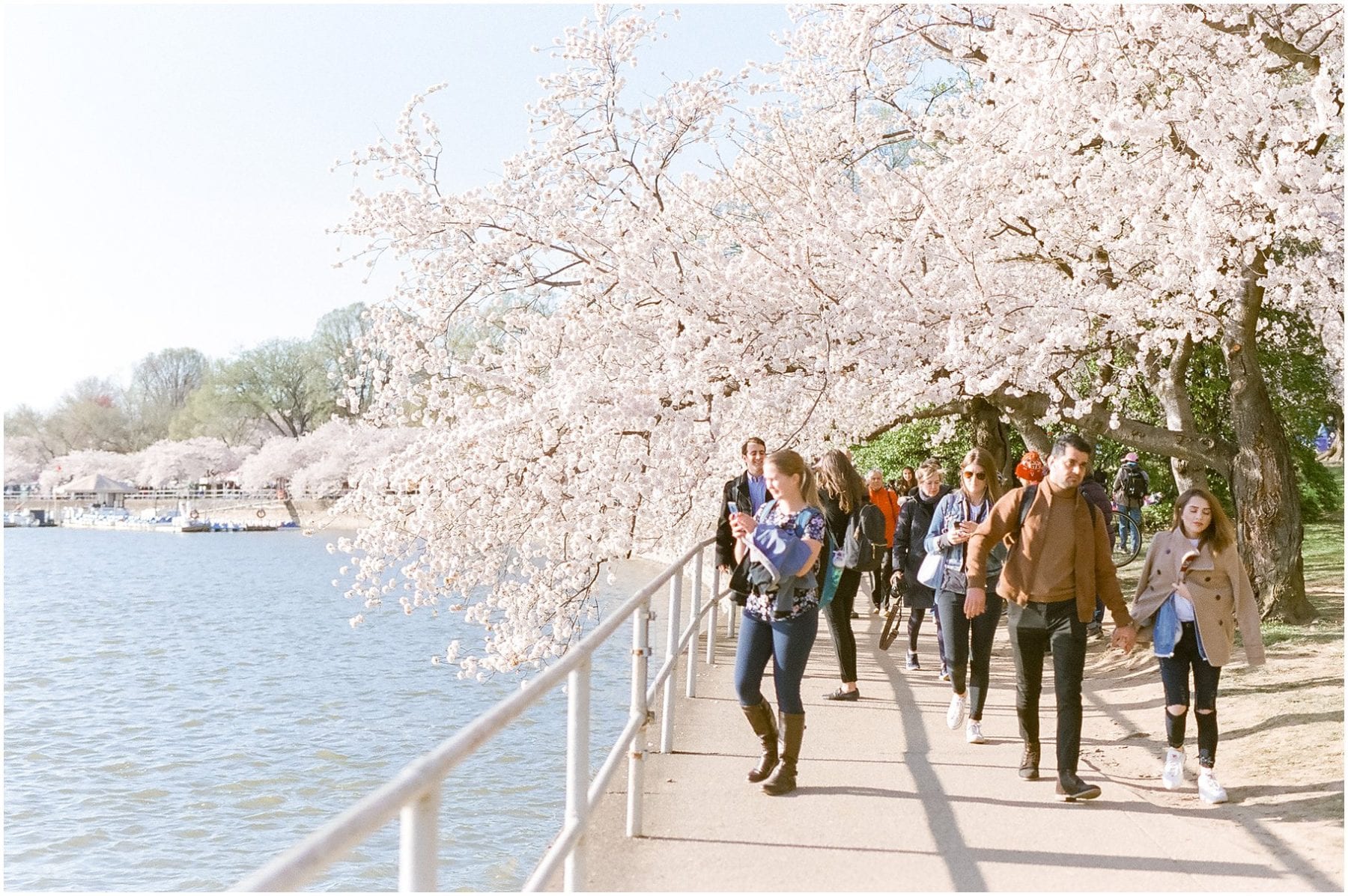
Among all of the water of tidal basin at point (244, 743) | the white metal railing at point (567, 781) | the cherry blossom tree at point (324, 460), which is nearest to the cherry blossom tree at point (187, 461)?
the cherry blossom tree at point (324, 460)

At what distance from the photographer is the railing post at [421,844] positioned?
2324 mm

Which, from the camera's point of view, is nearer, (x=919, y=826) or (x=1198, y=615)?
(x=919, y=826)

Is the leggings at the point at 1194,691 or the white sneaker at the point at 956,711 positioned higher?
the leggings at the point at 1194,691

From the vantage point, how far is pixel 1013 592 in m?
6.30

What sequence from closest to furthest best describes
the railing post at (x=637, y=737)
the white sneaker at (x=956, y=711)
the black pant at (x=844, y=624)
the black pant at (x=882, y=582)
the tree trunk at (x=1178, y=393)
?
the railing post at (x=637, y=737) → the white sneaker at (x=956, y=711) → the black pant at (x=844, y=624) → the tree trunk at (x=1178, y=393) → the black pant at (x=882, y=582)

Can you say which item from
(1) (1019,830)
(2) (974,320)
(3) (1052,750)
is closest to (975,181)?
(2) (974,320)

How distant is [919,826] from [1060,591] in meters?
1.36

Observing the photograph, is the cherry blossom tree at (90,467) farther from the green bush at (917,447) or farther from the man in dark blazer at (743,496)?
the man in dark blazer at (743,496)

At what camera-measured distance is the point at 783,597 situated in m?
6.00

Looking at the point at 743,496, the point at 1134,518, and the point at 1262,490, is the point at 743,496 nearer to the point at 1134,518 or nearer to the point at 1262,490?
the point at 1262,490

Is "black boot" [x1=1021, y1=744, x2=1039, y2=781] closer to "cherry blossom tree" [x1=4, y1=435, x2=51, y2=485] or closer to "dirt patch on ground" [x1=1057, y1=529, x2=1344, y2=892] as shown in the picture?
"dirt patch on ground" [x1=1057, y1=529, x2=1344, y2=892]

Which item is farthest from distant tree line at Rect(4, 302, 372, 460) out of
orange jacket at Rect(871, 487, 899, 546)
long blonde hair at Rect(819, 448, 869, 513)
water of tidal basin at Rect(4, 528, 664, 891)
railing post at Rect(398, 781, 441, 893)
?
railing post at Rect(398, 781, 441, 893)

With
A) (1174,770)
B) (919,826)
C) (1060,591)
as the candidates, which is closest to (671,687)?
(919,826)

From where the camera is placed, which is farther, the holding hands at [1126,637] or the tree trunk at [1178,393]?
the tree trunk at [1178,393]
